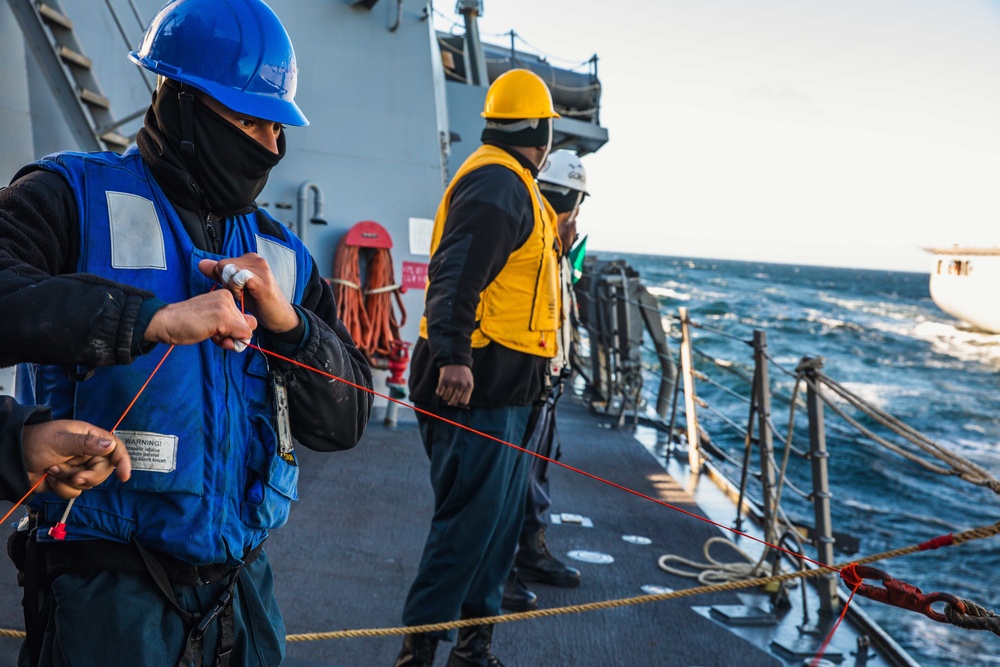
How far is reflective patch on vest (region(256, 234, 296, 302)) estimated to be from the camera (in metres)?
1.52

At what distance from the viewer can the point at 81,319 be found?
1.08 metres

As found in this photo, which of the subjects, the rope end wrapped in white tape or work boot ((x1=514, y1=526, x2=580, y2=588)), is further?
work boot ((x1=514, y1=526, x2=580, y2=588))

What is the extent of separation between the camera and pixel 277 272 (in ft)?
5.01

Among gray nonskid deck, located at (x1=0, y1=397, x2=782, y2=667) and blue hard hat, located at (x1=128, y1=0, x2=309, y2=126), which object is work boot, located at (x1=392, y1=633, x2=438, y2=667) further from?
blue hard hat, located at (x1=128, y1=0, x2=309, y2=126)

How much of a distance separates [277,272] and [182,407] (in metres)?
0.32

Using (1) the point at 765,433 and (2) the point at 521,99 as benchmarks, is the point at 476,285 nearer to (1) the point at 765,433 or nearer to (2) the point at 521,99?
(2) the point at 521,99

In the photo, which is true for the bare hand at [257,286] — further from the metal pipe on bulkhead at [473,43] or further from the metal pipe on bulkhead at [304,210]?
the metal pipe on bulkhead at [473,43]

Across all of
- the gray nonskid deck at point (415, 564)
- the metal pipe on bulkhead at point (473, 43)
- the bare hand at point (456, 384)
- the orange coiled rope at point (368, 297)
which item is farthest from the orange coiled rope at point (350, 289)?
the metal pipe on bulkhead at point (473, 43)

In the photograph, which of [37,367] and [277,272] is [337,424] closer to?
[277,272]

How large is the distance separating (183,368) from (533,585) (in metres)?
2.71

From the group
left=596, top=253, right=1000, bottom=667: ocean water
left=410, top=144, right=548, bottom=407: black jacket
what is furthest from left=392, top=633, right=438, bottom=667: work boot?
left=596, top=253, right=1000, bottom=667: ocean water

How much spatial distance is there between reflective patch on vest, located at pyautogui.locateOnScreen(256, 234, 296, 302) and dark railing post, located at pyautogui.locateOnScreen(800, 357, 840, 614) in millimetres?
2662

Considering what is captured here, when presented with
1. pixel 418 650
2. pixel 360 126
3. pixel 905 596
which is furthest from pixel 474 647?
pixel 360 126

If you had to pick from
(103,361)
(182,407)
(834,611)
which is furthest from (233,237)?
(834,611)
